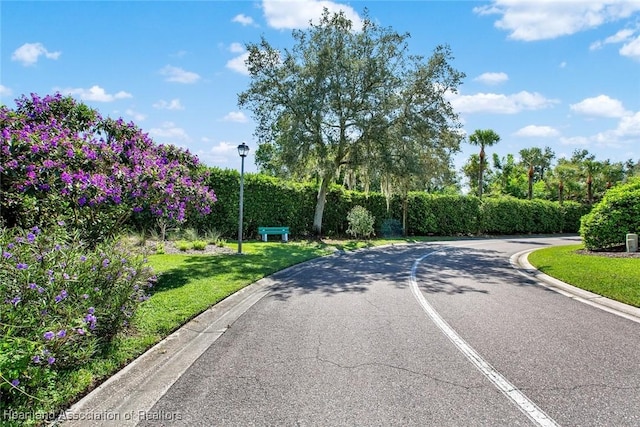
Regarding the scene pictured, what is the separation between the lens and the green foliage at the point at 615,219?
1348 cm

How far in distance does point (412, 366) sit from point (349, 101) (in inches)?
686

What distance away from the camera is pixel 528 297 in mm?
7809

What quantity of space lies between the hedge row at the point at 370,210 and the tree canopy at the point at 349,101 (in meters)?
1.56

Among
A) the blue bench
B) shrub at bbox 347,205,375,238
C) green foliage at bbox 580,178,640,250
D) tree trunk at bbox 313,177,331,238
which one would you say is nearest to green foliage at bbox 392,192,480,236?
shrub at bbox 347,205,375,238

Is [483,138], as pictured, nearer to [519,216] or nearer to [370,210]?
A: [519,216]

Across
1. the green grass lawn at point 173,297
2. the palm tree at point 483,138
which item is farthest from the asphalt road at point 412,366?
the palm tree at point 483,138

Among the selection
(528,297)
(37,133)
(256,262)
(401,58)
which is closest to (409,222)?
(401,58)

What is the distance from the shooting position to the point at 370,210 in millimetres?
25188

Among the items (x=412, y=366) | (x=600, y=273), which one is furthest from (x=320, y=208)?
(x=412, y=366)

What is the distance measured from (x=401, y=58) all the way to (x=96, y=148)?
1703 cm

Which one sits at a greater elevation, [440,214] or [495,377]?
[440,214]

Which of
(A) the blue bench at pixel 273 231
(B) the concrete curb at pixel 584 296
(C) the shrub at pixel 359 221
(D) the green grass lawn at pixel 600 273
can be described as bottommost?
(B) the concrete curb at pixel 584 296

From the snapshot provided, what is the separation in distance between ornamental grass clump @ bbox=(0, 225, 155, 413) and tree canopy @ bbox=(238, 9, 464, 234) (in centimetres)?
1507

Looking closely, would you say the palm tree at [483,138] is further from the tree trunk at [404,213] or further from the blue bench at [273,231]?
the blue bench at [273,231]
